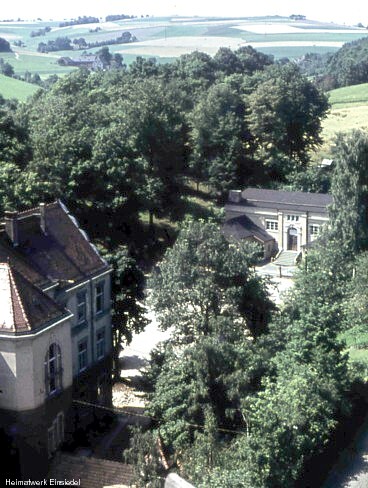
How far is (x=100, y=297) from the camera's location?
35.1 metres

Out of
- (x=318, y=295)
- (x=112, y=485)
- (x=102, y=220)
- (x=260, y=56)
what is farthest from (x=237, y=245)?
(x=260, y=56)

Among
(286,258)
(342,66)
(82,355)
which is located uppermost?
(342,66)

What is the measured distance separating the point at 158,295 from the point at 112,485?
8.83 meters

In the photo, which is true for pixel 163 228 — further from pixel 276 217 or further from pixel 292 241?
pixel 292 241

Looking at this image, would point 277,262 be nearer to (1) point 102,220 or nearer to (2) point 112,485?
(1) point 102,220

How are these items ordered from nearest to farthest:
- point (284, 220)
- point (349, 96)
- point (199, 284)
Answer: point (199, 284) < point (284, 220) < point (349, 96)

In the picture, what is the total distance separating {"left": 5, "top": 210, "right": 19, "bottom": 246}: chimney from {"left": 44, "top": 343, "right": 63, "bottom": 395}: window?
5.06 metres

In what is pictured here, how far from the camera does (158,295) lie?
33.7m

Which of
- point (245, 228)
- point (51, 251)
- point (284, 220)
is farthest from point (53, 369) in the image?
point (284, 220)

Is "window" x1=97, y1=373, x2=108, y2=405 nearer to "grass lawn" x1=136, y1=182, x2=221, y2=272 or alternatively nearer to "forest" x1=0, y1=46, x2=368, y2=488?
"forest" x1=0, y1=46, x2=368, y2=488

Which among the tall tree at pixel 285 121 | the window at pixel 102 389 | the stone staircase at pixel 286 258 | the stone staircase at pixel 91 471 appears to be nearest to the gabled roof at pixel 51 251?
the window at pixel 102 389

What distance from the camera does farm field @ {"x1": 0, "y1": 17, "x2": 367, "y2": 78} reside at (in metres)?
147

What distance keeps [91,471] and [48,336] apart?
5229 millimetres

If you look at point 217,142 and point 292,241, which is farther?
point 217,142
